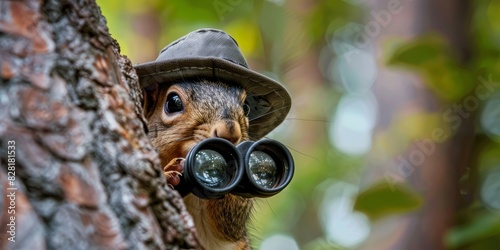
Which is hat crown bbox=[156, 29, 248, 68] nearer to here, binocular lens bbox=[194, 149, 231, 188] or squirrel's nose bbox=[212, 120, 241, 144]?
squirrel's nose bbox=[212, 120, 241, 144]

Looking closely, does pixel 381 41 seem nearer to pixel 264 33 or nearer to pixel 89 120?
pixel 264 33

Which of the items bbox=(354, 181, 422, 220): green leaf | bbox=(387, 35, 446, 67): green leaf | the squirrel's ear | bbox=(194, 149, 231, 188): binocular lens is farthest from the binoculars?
the squirrel's ear

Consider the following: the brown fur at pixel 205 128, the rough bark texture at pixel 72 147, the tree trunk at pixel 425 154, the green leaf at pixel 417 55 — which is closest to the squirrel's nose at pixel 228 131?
the brown fur at pixel 205 128

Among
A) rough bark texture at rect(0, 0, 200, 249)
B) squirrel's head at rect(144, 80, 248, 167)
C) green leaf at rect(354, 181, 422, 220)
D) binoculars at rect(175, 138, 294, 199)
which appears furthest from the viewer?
squirrel's head at rect(144, 80, 248, 167)

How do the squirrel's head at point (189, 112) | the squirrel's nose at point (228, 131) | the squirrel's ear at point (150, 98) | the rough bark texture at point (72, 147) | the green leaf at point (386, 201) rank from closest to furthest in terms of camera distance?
the rough bark texture at point (72, 147), the green leaf at point (386, 201), the squirrel's nose at point (228, 131), the squirrel's head at point (189, 112), the squirrel's ear at point (150, 98)

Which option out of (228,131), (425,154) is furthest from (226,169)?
(425,154)

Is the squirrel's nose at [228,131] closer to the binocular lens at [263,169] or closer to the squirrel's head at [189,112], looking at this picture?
the squirrel's head at [189,112]

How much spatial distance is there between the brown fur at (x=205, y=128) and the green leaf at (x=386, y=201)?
0.36 meters

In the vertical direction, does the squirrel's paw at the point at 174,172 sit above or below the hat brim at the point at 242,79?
→ below

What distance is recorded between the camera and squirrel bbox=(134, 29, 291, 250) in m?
1.92

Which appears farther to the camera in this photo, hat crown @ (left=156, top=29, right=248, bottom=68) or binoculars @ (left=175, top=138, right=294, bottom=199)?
hat crown @ (left=156, top=29, right=248, bottom=68)

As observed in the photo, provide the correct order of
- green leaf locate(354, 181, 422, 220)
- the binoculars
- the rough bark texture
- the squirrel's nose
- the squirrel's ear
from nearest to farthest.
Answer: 1. the rough bark texture
2. the binoculars
3. green leaf locate(354, 181, 422, 220)
4. the squirrel's nose
5. the squirrel's ear

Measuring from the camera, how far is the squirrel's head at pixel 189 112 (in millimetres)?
1916

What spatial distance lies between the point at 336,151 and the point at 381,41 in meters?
4.13
